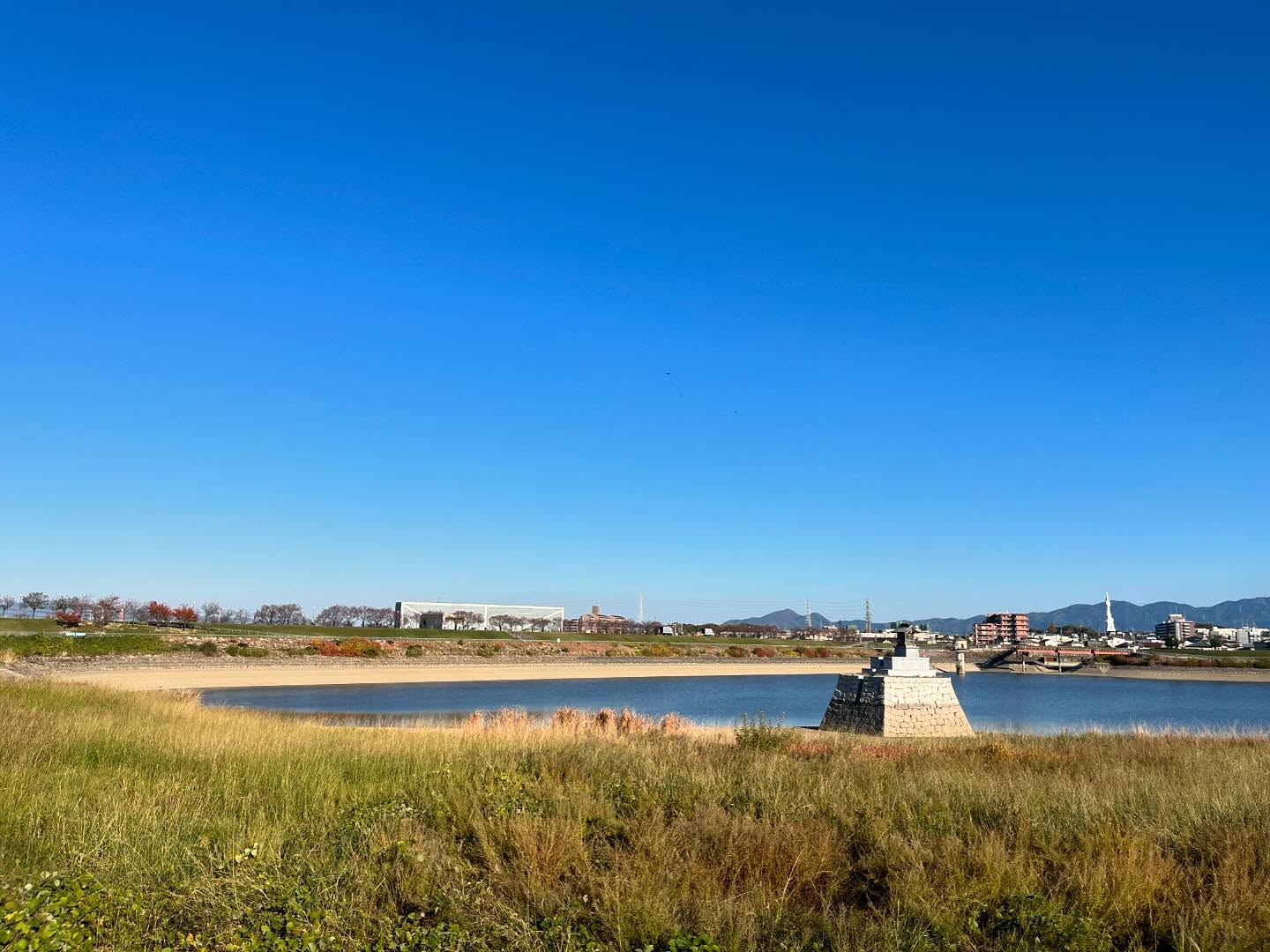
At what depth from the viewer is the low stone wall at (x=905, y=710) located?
23.8 m

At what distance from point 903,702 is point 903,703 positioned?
28mm

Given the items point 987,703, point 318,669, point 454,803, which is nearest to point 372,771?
point 454,803

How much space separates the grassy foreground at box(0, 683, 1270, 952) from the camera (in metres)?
5.34

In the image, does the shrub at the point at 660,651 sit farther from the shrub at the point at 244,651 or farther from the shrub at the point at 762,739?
the shrub at the point at 762,739

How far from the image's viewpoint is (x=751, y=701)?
51.0 meters

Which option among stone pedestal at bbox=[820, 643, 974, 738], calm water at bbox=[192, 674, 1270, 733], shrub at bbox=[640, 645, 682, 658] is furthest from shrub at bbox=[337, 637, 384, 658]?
stone pedestal at bbox=[820, 643, 974, 738]

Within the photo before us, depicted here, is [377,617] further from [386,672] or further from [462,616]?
[386,672]

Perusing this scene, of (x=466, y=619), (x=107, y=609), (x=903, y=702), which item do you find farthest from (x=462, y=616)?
(x=903, y=702)

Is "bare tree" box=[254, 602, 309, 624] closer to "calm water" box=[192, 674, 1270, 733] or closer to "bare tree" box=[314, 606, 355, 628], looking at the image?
"bare tree" box=[314, 606, 355, 628]

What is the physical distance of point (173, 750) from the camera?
1212 centimetres

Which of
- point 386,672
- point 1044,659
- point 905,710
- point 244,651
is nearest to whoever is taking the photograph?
point 905,710

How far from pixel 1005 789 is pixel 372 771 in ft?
27.1

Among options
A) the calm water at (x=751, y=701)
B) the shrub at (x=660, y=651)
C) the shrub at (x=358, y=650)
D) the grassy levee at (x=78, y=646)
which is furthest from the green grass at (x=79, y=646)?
the shrub at (x=660, y=651)

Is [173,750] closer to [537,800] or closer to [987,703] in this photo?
[537,800]
